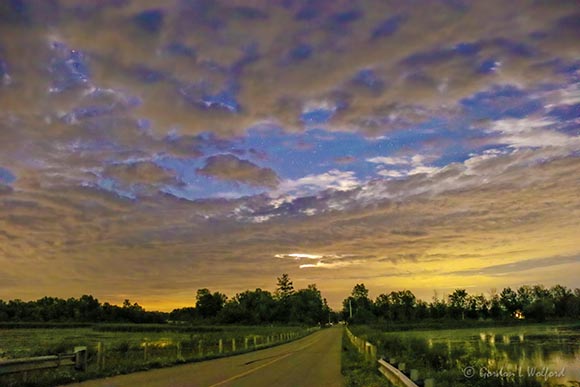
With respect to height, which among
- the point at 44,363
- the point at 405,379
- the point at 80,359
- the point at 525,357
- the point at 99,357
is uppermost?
the point at 44,363

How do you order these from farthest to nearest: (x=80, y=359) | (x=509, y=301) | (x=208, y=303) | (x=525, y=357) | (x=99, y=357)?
(x=208, y=303), (x=509, y=301), (x=525, y=357), (x=99, y=357), (x=80, y=359)

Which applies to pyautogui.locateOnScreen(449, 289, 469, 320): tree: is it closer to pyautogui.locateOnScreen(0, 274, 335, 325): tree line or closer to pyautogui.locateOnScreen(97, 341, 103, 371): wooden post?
pyautogui.locateOnScreen(0, 274, 335, 325): tree line

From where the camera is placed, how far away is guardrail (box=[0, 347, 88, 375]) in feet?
44.3

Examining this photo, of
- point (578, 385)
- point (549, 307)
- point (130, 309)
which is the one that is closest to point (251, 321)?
point (130, 309)

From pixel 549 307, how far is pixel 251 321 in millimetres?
90711

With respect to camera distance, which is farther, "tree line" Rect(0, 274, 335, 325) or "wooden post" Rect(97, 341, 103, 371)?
"tree line" Rect(0, 274, 335, 325)

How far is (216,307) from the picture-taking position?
19312 cm

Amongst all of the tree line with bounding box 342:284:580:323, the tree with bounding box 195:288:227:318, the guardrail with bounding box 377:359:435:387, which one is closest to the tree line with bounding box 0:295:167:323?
the tree with bounding box 195:288:227:318

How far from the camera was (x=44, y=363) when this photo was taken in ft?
50.0

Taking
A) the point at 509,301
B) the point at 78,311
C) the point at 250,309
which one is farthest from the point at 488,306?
the point at 78,311

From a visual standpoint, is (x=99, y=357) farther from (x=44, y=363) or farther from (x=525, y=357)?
(x=525, y=357)

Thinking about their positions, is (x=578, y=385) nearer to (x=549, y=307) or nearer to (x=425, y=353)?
(x=425, y=353)

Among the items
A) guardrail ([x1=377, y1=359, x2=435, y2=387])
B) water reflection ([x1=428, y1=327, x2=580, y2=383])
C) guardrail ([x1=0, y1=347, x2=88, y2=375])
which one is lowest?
water reflection ([x1=428, y1=327, x2=580, y2=383])

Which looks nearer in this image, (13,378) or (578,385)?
(578,385)
